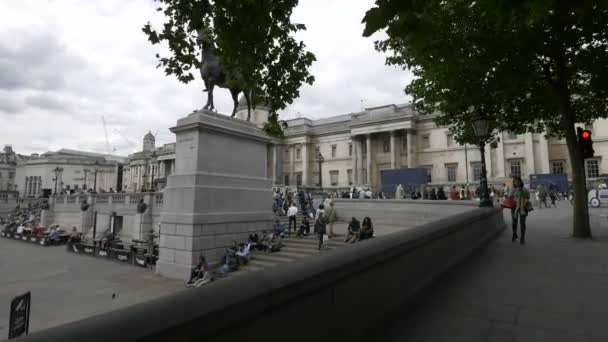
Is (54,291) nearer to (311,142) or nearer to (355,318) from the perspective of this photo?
(355,318)

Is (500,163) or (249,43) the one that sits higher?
(500,163)

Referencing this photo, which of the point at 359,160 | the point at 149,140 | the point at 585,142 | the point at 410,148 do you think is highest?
the point at 149,140

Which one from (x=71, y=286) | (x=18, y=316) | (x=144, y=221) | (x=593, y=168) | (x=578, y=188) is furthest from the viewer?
(x=593, y=168)

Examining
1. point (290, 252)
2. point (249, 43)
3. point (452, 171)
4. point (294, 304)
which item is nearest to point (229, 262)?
point (290, 252)

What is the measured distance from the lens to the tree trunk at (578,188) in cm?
902

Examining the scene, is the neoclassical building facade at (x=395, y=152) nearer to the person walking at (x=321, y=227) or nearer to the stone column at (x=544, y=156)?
the stone column at (x=544, y=156)

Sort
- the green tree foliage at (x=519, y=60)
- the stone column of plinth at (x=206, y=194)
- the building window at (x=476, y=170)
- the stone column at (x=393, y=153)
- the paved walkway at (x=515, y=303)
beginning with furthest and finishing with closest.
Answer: the stone column at (x=393, y=153) < the building window at (x=476, y=170) < the stone column of plinth at (x=206, y=194) < the green tree foliage at (x=519, y=60) < the paved walkway at (x=515, y=303)

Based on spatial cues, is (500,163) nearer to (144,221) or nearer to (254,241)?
(254,241)

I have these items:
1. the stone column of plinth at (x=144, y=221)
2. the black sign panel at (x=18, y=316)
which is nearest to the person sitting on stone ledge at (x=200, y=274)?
the black sign panel at (x=18, y=316)

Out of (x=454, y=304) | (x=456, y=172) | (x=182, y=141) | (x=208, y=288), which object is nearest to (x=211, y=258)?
(x=182, y=141)

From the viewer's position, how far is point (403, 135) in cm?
5122

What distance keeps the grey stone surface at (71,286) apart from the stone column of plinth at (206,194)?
1.35 meters

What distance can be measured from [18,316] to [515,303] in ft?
24.3

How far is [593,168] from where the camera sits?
38969mm
